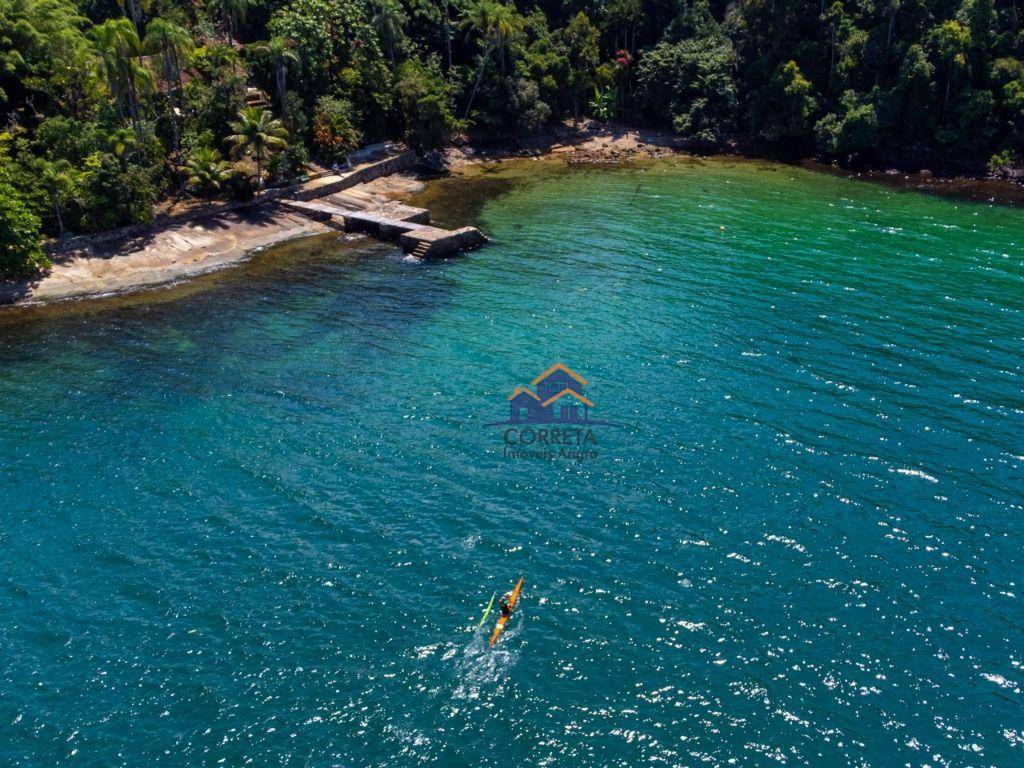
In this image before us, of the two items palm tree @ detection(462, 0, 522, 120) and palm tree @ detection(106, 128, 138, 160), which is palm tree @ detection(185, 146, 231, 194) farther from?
palm tree @ detection(462, 0, 522, 120)

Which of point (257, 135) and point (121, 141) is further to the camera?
point (257, 135)

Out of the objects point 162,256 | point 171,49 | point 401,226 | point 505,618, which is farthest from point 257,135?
point 505,618

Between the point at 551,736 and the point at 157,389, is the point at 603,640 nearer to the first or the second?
the point at 551,736

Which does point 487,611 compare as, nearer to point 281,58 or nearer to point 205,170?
point 205,170

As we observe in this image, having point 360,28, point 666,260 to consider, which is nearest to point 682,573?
point 666,260

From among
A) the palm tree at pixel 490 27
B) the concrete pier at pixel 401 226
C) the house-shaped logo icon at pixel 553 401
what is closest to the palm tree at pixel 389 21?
the palm tree at pixel 490 27

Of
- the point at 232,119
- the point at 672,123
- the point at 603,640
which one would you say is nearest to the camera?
the point at 603,640

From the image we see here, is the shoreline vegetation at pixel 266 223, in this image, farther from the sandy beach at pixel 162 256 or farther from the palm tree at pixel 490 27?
the palm tree at pixel 490 27
